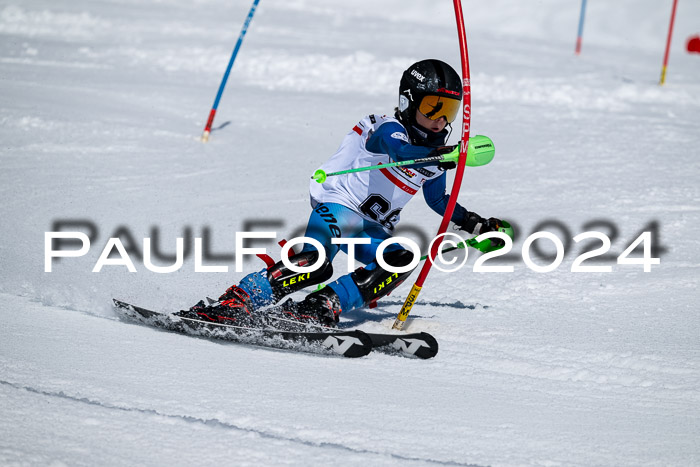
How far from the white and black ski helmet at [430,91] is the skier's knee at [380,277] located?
0.67 meters

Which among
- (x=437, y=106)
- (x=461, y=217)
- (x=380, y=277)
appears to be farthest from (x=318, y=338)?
(x=437, y=106)

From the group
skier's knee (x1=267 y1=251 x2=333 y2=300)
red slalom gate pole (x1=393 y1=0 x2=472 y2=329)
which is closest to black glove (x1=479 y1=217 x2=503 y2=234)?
red slalom gate pole (x1=393 y1=0 x2=472 y2=329)

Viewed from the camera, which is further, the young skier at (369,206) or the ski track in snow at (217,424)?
the young skier at (369,206)

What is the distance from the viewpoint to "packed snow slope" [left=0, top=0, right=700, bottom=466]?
9.34 ft

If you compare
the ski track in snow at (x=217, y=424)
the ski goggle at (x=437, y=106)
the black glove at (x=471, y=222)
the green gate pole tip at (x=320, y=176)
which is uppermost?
the ski goggle at (x=437, y=106)

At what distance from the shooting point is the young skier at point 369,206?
390 centimetres

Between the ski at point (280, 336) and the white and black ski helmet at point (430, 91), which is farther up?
the white and black ski helmet at point (430, 91)

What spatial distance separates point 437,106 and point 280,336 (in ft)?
4.64

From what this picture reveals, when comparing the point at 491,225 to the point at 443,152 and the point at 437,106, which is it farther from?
the point at 437,106

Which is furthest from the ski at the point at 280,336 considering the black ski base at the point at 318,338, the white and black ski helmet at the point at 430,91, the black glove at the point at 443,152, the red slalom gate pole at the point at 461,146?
the white and black ski helmet at the point at 430,91

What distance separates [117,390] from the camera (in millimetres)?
3039

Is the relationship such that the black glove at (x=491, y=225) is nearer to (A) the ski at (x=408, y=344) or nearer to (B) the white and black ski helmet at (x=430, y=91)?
(B) the white and black ski helmet at (x=430, y=91)

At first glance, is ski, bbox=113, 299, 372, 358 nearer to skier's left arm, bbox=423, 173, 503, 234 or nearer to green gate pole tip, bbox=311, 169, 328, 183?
green gate pole tip, bbox=311, 169, 328, 183

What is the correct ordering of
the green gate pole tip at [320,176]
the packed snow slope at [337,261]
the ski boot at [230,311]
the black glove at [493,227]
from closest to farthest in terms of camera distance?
the packed snow slope at [337,261] < the ski boot at [230,311] < the green gate pole tip at [320,176] < the black glove at [493,227]
